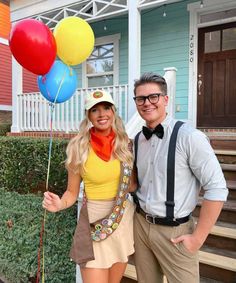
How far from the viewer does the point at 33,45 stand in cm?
241

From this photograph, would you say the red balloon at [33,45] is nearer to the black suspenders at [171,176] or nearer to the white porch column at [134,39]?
the black suspenders at [171,176]

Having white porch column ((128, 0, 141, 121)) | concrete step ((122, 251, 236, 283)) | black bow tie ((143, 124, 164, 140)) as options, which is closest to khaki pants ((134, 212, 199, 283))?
black bow tie ((143, 124, 164, 140))

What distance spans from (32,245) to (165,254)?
1.95 m

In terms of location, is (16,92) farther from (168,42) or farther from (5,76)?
(5,76)

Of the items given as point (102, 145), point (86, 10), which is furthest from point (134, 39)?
point (102, 145)

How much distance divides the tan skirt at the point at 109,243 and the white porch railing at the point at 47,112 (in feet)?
14.0

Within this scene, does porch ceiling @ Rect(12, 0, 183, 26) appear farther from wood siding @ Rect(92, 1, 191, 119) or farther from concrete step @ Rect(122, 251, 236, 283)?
concrete step @ Rect(122, 251, 236, 283)

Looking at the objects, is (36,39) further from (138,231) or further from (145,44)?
(145,44)

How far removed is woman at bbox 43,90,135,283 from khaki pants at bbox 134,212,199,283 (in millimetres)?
111

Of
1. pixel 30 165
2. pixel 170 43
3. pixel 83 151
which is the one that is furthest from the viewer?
pixel 170 43

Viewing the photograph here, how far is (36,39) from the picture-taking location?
7.93 feet

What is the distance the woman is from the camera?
1813 mm

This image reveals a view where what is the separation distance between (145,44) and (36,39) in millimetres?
4987

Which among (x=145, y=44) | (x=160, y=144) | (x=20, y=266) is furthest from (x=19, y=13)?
(x=160, y=144)
